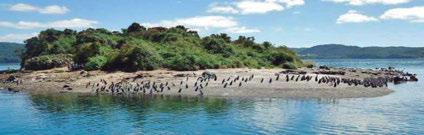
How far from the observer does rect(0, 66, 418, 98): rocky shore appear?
84.1m

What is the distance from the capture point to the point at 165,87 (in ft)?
293

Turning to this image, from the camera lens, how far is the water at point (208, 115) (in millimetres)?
52469

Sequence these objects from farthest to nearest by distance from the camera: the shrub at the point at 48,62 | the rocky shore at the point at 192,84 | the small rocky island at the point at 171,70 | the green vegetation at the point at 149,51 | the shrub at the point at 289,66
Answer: the shrub at the point at 289,66 < the shrub at the point at 48,62 < the green vegetation at the point at 149,51 < the small rocky island at the point at 171,70 < the rocky shore at the point at 192,84

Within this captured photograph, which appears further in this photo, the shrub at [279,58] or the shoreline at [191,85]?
the shrub at [279,58]

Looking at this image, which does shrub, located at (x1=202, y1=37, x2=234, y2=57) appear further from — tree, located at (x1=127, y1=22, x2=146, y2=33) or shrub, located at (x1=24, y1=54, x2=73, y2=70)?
shrub, located at (x1=24, y1=54, x2=73, y2=70)

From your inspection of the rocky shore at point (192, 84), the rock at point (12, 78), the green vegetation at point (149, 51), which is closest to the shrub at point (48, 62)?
the green vegetation at point (149, 51)

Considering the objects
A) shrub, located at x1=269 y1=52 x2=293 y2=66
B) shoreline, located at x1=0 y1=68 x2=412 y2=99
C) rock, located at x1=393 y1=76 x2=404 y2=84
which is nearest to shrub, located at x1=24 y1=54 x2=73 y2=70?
shoreline, located at x1=0 y1=68 x2=412 y2=99

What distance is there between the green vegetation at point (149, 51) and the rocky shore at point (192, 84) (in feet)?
18.0

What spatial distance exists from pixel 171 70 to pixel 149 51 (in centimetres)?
626

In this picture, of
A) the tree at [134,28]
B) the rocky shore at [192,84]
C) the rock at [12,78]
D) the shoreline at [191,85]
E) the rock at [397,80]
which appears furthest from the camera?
the tree at [134,28]

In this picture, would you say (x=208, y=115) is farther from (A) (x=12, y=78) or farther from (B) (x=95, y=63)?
(A) (x=12, y=78)

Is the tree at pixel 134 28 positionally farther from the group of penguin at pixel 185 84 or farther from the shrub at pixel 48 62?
the group of penguin at pixel 185 84

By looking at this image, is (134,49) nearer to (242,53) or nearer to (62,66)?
(62,66)

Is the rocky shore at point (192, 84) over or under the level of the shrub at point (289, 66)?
under
